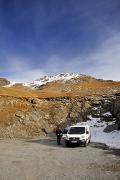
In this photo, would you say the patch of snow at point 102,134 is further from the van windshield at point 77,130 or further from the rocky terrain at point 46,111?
the van windshield at point 77,130

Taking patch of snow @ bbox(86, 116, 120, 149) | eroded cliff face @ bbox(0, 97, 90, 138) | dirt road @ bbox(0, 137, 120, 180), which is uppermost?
eroded cliff face @ bbox(0, 97, 90, 138)

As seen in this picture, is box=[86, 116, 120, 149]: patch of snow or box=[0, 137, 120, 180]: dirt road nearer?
box=[0, 137, 120, 180]: dirt road

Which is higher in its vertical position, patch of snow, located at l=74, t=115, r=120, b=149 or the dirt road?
patch of snow, located at l=74, t=115, r=120, b=149

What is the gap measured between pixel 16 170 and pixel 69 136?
13.0m

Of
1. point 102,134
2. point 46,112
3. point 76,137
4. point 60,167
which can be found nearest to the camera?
point 60,167

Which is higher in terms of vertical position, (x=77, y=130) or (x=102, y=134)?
(x=77, y=130)

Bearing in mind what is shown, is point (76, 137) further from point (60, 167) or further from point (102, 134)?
point (60, 167)

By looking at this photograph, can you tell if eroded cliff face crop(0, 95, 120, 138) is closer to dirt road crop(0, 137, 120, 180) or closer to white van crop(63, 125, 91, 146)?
white van crop(63, 125, 91, 146)

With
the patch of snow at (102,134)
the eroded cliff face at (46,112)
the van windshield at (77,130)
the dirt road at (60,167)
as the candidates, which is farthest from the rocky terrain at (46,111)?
the dirt road at (60,167)

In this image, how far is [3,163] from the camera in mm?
20078

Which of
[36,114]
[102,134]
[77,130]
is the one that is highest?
[36,114]

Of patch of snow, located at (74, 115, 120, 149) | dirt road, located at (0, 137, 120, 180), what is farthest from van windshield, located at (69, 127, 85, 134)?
dirt road, located at (0, 137, 120, 180)

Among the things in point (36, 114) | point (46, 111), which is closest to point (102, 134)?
point (36, 114)

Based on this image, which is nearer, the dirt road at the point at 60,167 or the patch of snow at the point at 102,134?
the dirt road at the point at 60,167
